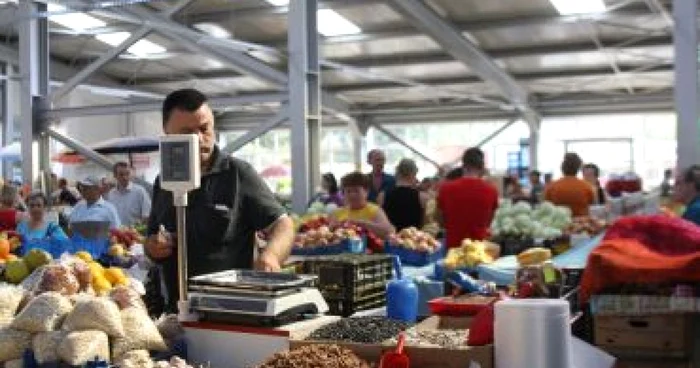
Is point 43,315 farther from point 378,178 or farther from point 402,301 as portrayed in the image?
point 378,178

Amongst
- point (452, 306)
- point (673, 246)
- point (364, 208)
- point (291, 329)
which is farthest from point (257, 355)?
point (364, 208)

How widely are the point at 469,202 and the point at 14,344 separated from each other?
3921mm

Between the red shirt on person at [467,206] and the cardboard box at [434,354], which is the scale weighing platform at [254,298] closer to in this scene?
the cardboard box at [434,354]

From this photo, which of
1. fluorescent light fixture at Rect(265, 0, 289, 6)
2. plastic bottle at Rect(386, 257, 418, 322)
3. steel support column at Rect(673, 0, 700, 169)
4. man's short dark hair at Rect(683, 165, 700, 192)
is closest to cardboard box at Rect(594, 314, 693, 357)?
plastic bottle at Rect(386, 257, 418, 322)

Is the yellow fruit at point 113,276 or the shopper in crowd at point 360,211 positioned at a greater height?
the shopper in crowd at point 360,211

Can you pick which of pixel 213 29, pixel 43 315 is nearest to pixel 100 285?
pixel 43 315

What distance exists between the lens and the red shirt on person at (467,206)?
5.49m

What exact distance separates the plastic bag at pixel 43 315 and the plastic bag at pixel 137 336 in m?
0.15

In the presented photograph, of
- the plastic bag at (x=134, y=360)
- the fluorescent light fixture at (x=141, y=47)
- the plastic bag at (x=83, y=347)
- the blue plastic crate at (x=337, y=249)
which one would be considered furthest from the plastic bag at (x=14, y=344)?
the fluorescent light fixture at (x=141, y=47)

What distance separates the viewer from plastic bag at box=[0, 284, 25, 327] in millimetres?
2102

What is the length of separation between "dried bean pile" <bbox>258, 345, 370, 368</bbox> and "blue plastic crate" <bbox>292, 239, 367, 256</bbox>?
3.15 metres

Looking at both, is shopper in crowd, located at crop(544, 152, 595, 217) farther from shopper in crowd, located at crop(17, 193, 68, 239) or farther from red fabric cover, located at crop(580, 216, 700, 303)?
shopper in crowd, located at crop(17, 193, 68, 239)

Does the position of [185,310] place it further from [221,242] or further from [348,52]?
[348,52]

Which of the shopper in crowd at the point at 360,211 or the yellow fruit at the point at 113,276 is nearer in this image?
the yellow fruit at the point at 113,276
